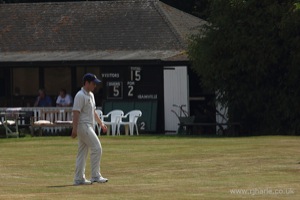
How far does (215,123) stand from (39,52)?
28.6 ft

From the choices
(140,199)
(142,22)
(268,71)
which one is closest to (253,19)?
(268,71)

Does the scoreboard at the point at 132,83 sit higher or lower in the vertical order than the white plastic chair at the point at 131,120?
higher

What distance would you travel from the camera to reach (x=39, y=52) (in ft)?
136

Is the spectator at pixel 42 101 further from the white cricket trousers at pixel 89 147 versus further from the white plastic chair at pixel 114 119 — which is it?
the white cricket trousers at pixel 89 147

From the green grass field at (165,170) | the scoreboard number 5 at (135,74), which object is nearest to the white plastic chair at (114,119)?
the scoreboard number 5 at (135,74)

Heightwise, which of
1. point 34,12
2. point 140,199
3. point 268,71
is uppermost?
point 34,12

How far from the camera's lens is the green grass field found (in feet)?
54.2

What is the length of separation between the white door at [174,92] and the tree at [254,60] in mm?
1310

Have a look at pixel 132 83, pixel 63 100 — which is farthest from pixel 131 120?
pixel 63 100

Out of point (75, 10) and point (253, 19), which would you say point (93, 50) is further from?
point (253, 19)

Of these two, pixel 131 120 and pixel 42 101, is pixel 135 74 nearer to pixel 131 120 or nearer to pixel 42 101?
pixel 131 120

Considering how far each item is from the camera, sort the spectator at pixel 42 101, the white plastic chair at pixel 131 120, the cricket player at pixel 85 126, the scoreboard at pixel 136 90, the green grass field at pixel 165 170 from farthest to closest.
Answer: the spectator at pixel 42 101 < the scoreboard at pixel 136 90 < the white plastic chair at pixel 131 120 < the cricket player at pixel 85 126 < the green grass field at pixel 165 170

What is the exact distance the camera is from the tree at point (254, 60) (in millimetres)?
34469

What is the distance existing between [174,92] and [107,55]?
3230 millimetres
